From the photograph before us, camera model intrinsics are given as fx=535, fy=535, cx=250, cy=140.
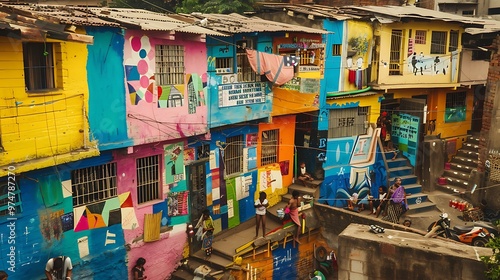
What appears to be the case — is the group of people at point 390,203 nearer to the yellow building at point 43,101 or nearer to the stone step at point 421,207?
the stone step at point 421,207

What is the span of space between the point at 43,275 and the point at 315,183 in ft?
35.0

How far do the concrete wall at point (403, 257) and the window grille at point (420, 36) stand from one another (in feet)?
39.6

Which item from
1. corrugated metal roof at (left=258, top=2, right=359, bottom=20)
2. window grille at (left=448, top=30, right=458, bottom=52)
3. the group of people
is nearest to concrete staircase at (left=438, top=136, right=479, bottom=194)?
the group of people

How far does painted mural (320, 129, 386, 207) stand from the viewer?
21.2 metres

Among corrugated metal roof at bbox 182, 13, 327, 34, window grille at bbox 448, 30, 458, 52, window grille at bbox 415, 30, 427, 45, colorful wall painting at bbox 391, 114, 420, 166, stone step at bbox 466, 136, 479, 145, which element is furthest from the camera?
stone step at bbox 466, 136, 479, 145

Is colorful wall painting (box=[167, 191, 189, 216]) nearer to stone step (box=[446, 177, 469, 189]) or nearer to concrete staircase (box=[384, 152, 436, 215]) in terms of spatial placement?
concrete staircase (box=[384, 152, 436, 215])

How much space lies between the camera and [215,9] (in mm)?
28203

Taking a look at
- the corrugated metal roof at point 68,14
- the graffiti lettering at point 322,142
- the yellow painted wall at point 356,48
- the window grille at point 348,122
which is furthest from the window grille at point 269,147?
the corrugated metal roof at point 68,14

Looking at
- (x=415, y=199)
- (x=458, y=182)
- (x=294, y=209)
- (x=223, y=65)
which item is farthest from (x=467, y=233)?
(x=223, y=65)

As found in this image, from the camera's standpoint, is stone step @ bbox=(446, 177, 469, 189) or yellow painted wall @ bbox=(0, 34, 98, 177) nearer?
yellow painted wall @ bbox=(0, 34, 98, 177)

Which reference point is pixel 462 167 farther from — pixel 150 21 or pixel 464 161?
pixel 150 21

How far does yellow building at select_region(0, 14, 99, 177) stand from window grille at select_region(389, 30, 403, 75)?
539 inches

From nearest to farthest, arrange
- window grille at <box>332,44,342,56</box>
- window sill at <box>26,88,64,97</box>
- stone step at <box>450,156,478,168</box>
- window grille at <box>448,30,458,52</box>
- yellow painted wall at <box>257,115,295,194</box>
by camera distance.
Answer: window sill at <box>26,88,64,97</box>, yellow painted wall at <box>257,115,295,194</box>, window grille at <box>332,44,342,56</box>, stone step at <box>450,156,478,168</box>, window grille at <box>448,30,458,52</box>

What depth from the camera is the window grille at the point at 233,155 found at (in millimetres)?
18266
